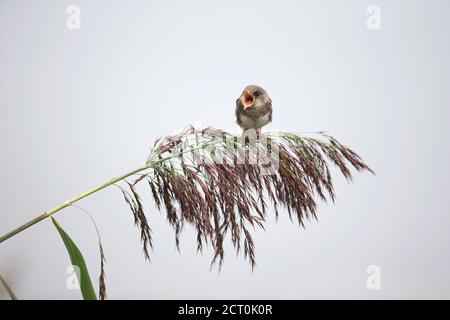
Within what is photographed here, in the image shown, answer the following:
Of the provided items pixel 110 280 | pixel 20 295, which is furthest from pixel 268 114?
pixel 110 280

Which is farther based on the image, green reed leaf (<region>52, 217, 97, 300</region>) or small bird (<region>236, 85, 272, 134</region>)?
small bird (<region>236, 85, 272, 134</region>)

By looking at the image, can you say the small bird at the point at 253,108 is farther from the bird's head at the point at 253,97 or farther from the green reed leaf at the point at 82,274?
the green reed leaf at the point at 82,274

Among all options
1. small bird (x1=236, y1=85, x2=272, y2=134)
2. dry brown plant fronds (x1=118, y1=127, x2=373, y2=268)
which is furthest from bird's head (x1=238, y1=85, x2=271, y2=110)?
dry brown plant fronds (x1=118, y1=127, x2=373, y2=268)

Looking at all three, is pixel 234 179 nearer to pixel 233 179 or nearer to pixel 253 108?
pixel 233 179

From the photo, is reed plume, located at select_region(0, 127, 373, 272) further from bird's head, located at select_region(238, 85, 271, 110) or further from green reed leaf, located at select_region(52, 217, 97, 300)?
bird's head, located at select_region(238, 85, 271, 110)

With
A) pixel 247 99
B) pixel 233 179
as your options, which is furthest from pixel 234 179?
pixel 247 99

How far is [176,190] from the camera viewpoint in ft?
3.65

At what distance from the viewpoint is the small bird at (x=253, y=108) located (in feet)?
6.34

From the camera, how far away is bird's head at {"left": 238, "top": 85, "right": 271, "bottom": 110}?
1.93 m

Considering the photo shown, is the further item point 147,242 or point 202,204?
point 147,242

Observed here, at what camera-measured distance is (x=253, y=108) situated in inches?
77.0
